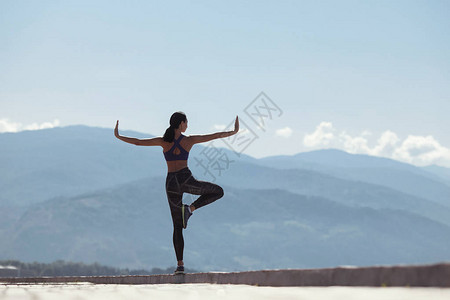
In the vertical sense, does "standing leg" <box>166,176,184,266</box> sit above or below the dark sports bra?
below

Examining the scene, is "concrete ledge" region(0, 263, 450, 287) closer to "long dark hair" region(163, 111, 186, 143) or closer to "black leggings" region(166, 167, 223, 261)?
"black leggings" region(166, 167, 223, 261)

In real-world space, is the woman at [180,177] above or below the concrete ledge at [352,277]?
above

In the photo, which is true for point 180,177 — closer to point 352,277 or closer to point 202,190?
point 202,190


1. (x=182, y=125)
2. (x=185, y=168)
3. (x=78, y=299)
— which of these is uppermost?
(x=182, y=125)

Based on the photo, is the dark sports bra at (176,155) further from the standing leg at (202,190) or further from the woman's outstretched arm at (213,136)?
the standing leg at (202,190)

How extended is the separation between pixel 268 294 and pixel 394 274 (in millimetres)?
1288

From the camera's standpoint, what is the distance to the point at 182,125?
12.1m

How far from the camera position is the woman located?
1183 centimetres

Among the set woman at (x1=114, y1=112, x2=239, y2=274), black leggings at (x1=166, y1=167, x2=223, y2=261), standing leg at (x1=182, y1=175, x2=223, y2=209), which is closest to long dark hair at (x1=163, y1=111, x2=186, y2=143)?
woman at (x1=114, y1=112, x2=239, y2=274)

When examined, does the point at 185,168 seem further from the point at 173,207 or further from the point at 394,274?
the point at 394,274

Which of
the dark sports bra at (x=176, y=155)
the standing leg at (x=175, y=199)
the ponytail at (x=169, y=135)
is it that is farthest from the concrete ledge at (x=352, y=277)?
the ponytail at (x=169, y=135)

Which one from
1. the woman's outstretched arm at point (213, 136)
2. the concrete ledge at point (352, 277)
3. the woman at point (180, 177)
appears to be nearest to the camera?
the concrete ledge at point (352, 277)

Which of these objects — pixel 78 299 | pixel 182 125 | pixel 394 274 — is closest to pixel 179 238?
pixel 182 125

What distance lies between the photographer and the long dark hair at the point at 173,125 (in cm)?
1206
